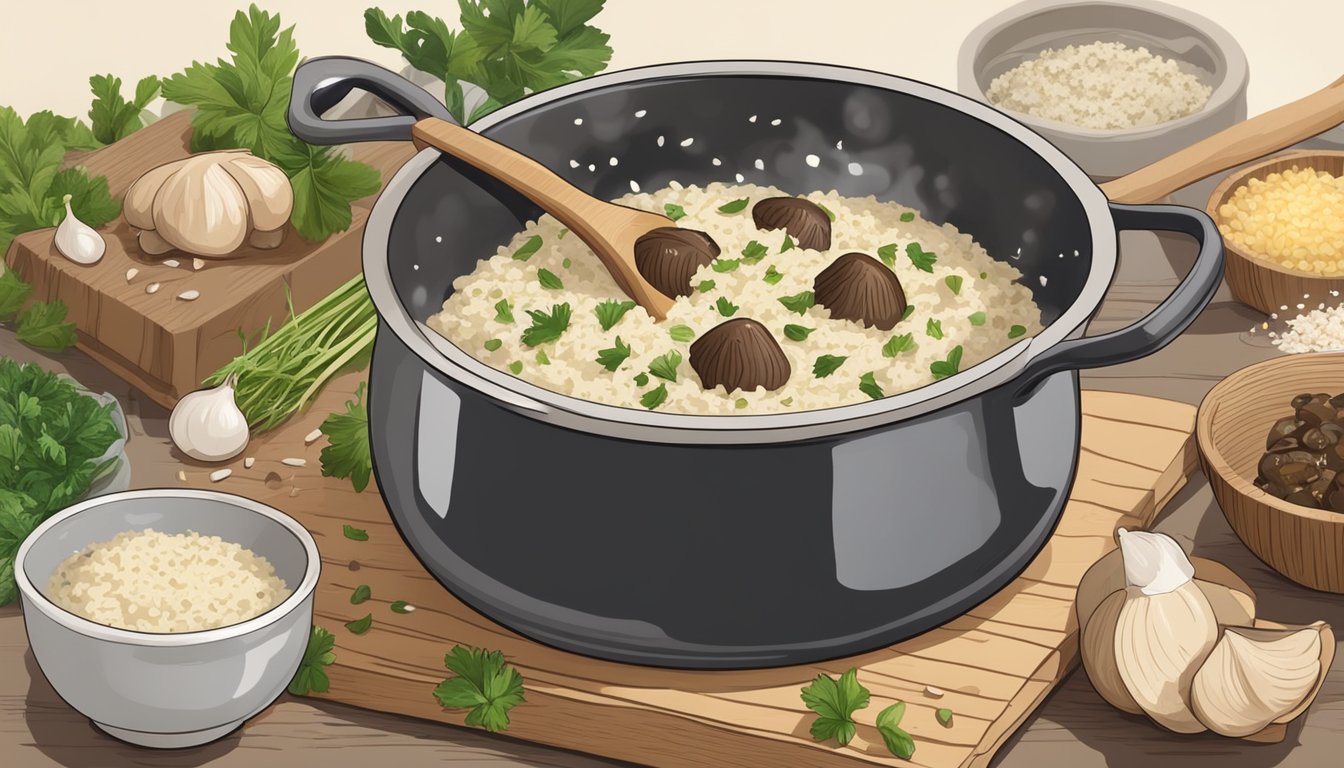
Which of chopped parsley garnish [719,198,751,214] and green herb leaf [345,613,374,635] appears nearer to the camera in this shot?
green herb leaf [345,613,374,635]

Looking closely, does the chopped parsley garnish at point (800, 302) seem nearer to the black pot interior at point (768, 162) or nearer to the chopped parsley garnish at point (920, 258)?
the chopped parsley garnish at point (920, 258)

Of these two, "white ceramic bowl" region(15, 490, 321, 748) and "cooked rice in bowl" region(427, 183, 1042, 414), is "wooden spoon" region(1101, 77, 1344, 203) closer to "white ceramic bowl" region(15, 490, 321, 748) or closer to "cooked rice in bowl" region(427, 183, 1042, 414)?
"cooked rice in bowl" region(427, 183, 1042, 414)

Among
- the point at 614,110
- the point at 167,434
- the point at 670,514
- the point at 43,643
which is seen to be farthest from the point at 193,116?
the point at 670,514

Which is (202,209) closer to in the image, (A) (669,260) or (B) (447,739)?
(A) (669,260)

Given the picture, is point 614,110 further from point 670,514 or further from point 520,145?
point 670,514

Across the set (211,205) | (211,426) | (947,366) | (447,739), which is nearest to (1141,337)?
(947,366)

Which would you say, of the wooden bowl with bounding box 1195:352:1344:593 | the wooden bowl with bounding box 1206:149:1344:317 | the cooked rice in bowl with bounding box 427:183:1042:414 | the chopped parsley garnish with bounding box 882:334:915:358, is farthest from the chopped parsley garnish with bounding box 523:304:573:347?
the wooden bowl with bounding box 1206:149:1344:317

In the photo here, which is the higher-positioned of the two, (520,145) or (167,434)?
(520,145)
